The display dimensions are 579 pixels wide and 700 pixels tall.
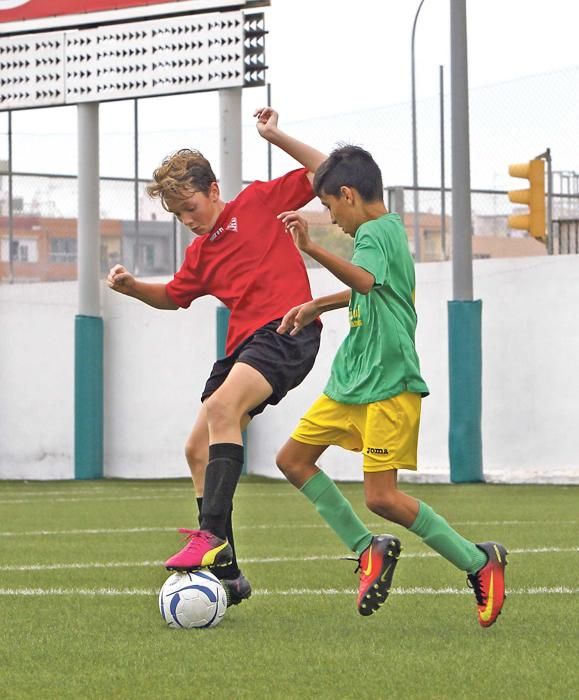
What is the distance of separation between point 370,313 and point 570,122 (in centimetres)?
1223

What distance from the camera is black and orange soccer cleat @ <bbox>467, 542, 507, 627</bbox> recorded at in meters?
5.55

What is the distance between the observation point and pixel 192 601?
579cm

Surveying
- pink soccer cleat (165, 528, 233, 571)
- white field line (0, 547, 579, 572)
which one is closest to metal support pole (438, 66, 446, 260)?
white field line (0, 547, 579, 572)

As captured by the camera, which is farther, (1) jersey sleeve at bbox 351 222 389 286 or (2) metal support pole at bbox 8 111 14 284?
(2) metal support pole at bbox 8 111 14 284

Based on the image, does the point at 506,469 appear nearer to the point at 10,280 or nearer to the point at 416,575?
the point at 10,280

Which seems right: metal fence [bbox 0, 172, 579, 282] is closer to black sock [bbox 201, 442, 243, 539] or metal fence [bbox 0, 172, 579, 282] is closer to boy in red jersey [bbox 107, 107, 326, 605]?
boy in red jersey [bbox 107, 107, 326, 605]

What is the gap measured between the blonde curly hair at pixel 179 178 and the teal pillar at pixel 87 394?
42.6 ft

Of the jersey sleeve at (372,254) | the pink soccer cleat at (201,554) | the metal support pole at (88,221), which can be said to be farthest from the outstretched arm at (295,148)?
the metal support pole at (88,221)

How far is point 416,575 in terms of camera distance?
7.53m

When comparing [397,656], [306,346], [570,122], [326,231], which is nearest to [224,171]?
→ [326,231]

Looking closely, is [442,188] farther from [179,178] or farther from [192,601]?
[192,601]

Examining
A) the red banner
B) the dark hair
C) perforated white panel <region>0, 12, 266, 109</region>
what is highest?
the red banner

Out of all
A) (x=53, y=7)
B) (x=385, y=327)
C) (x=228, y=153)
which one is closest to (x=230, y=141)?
(x=228, y=153)

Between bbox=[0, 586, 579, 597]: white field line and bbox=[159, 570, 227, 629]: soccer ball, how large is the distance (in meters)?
0.96
